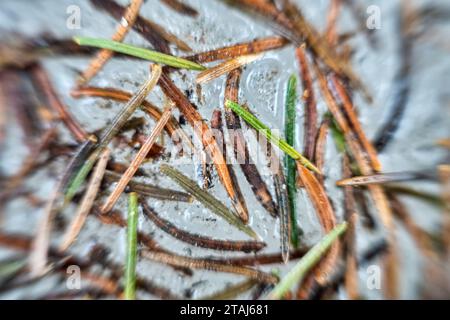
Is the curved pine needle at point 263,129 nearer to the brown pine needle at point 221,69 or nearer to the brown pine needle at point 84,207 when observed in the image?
the brown pine needle at point 221,69

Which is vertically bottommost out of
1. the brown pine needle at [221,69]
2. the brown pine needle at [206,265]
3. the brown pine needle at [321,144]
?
the brown pine needle at [206,265]

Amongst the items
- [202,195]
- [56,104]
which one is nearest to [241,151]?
[202,195]

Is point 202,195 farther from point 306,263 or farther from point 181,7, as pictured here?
Result: point 181,7

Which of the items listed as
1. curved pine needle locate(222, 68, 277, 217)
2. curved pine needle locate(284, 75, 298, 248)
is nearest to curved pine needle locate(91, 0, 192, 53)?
curved pine needle locate(222, 68, 277, 217)

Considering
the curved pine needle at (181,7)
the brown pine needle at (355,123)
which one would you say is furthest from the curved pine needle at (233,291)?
the curved pine needle at (181,7)

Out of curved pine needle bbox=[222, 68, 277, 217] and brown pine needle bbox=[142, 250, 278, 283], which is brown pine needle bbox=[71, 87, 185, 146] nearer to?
curved pine needle bbox=[222, 68, 277, 217]
